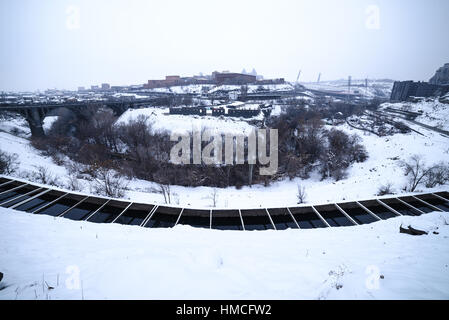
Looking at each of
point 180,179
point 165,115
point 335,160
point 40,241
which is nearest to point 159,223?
point 40,241

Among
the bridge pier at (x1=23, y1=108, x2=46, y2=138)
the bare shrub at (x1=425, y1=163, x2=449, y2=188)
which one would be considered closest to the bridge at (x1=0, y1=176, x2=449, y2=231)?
the bare shrub at (x1=425, y1=163, x2=449, y2=188)

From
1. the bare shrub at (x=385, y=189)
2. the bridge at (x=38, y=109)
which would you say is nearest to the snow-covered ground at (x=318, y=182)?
the bare shrub at (x=385, y=189)

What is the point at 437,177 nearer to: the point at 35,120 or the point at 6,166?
the point at 6,166

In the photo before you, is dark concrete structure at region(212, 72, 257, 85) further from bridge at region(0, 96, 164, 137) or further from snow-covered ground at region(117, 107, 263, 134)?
bridge at region(0, 96, 164, 137)

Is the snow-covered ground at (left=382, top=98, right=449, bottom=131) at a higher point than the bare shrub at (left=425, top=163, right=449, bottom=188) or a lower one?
higher

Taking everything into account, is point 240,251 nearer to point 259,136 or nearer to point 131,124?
point 259,136

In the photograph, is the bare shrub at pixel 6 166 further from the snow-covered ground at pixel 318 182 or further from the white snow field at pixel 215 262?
the white snow field at pixel 215 262

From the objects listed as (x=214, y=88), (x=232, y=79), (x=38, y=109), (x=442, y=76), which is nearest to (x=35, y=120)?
(x=38, y=109)
